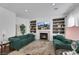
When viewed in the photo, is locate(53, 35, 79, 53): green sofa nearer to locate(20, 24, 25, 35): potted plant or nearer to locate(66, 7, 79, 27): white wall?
locate(66, 7, 79, 27): white wall

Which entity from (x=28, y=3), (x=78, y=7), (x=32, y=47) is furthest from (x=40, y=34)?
(x=78, y=7)

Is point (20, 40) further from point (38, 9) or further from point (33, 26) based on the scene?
point (38, 9)

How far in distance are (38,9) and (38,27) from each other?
434 mm

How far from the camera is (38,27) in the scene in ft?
9.44

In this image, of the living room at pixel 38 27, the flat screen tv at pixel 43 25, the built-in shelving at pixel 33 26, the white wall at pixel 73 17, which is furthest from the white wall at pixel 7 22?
the white wall at pixel 73 17

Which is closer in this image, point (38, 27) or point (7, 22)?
point (7, 22)

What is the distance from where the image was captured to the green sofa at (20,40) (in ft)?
9.00

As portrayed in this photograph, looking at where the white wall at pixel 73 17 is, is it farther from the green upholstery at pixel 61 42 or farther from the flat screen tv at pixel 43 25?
the flat screen tv at pixel 43 25

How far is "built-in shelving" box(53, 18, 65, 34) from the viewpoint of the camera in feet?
8.94

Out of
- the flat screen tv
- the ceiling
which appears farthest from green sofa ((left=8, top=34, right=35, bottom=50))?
the ceiling

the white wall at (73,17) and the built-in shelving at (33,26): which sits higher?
the white wall at (73,17)

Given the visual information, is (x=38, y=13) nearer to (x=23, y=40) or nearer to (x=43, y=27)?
(x=43, y=27)

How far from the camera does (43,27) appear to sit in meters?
2.88

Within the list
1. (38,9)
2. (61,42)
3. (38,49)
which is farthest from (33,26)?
(61,42)
